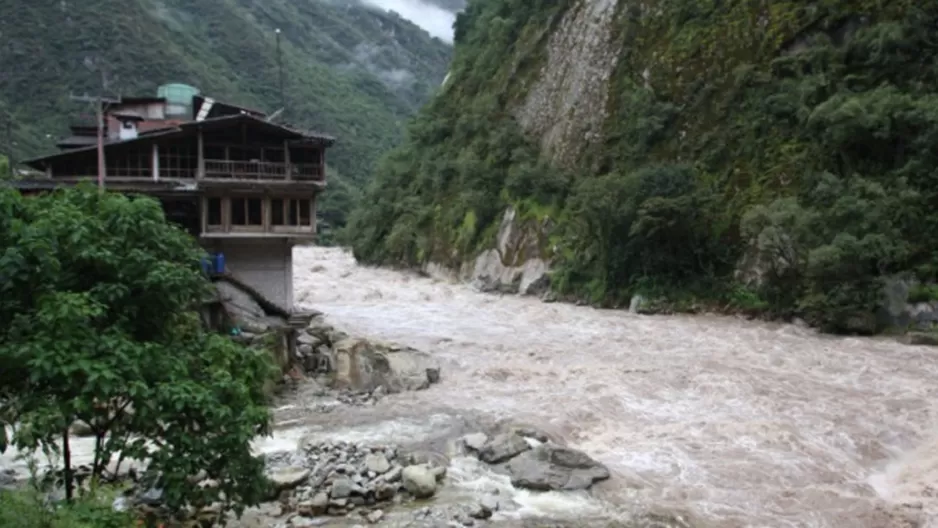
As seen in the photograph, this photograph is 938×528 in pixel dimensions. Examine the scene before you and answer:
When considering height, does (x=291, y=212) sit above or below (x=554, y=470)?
above

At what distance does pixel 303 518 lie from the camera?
10.5 metres

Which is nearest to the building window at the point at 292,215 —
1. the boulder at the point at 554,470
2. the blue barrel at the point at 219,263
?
the blue barrel at the point at 219,263

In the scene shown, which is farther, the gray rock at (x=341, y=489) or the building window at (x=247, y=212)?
the building window at (x=247, y=212)

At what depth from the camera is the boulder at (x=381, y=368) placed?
1919 centimetres

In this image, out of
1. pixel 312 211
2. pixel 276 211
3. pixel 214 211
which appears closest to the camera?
pixel 214 211

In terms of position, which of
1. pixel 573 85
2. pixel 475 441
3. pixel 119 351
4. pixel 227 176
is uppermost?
pixel 573 85

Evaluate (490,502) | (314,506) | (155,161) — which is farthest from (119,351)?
(155,161)

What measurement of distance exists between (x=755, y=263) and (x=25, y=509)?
26.6 meters

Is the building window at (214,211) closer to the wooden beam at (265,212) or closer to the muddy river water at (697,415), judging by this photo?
the wooden beam at (265,212)

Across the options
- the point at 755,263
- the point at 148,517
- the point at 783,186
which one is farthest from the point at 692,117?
the point at 148,517

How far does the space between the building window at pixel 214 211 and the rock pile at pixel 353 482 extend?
12.7 meters

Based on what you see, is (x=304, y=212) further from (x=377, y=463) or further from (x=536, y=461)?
(x=536, y=461)

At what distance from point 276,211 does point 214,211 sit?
1.98m

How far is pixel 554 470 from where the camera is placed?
12320 millimetres
